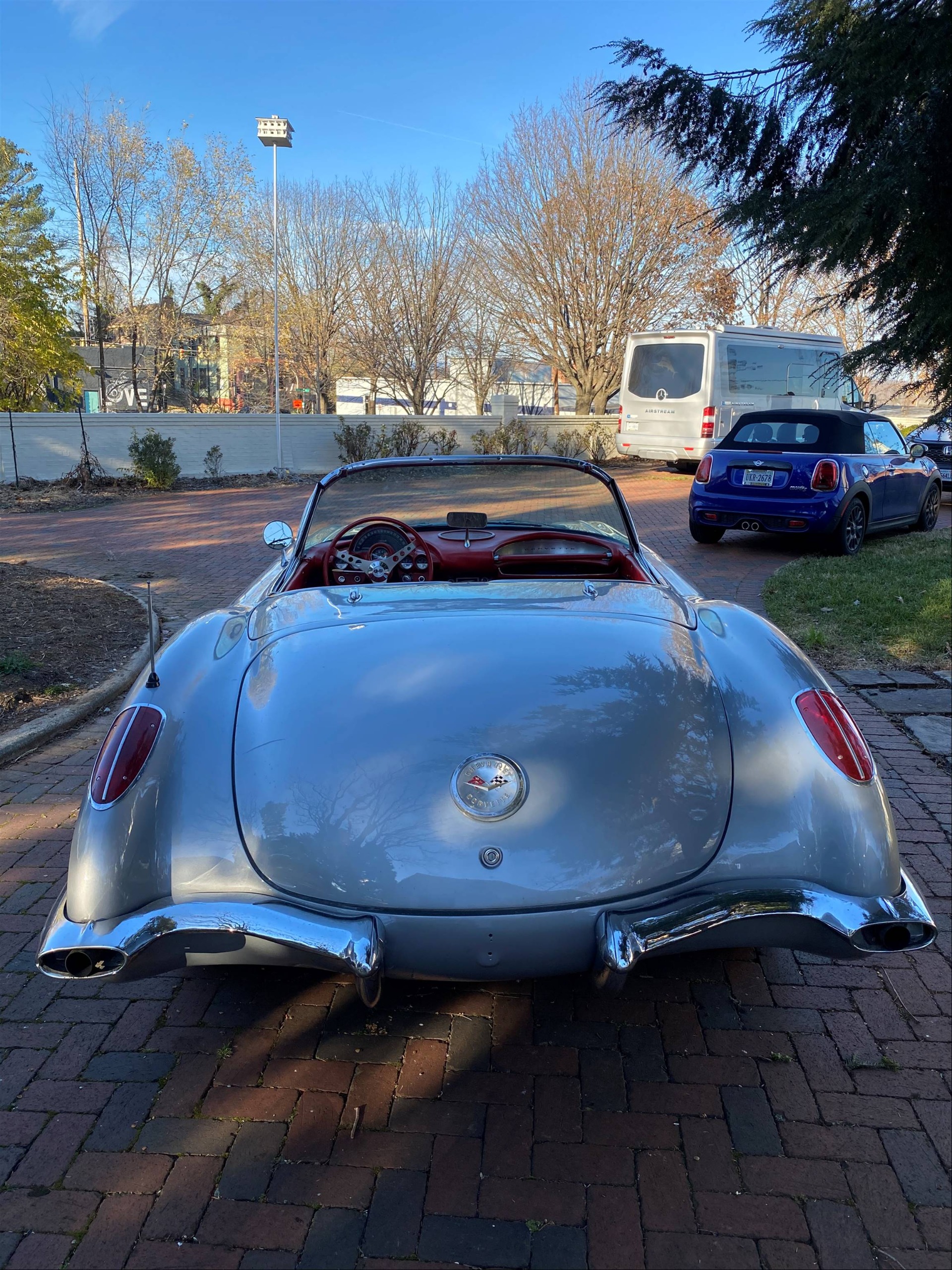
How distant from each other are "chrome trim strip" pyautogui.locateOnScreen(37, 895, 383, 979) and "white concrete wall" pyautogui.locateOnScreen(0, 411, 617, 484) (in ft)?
56.8

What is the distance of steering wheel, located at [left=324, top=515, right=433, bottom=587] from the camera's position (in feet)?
11.6

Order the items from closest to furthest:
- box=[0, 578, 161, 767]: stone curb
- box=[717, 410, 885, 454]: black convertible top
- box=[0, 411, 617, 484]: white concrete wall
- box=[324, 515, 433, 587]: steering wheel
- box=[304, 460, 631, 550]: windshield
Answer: box=[324, 515, 433, 587]: steering wheel → box=[304, 460, 631, 550]: windshield → box=[0, 578, 161, 767]: stone curb → box=[717, 410, 885, 454]: black convertible top → box=[0, 411, 617, 484]: white concrete wall

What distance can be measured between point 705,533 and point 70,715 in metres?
7.97

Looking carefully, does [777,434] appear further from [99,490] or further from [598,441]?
[598,441]

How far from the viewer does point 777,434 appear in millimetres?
10344

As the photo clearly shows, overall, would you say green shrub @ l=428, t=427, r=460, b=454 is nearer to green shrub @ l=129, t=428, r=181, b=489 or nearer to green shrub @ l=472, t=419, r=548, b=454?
green shrub @ l=472, t=419, r=548, b=454

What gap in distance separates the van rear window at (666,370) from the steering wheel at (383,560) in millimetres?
16005

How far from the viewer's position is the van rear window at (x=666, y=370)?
60.1ft

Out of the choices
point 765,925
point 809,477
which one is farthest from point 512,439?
point 765,925

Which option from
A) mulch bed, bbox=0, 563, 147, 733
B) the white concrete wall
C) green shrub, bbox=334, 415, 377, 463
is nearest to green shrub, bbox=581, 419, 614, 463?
the white concrete wall

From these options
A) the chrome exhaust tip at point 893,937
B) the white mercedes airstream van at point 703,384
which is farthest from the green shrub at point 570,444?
the chrome exhaust tip at point 893,937

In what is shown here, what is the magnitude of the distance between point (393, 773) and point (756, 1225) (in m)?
1.20

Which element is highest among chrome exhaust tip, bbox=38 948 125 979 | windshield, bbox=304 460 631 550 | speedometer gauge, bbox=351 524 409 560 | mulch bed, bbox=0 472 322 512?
windshield, bbox=304 460 631 550

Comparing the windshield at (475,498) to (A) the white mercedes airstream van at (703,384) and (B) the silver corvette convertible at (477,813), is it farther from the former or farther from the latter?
(A) the white mercedes airstream van at (703,384)
